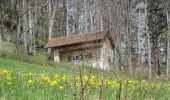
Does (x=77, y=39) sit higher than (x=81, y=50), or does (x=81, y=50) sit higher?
(x=77, y=39)

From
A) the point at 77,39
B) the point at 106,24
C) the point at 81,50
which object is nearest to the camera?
the point at 81,50

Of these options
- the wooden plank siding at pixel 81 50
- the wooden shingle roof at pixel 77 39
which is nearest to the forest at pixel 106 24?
the wooden shingle roof at pixel 77 39

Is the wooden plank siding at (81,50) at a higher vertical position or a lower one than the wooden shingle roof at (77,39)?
lower

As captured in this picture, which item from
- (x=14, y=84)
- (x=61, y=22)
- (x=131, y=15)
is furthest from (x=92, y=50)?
(x=14, y=84)

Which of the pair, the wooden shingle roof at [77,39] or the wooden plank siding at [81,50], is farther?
the wooden plank siding at [81,50]

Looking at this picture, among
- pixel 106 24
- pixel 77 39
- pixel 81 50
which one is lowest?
pixel 81 50

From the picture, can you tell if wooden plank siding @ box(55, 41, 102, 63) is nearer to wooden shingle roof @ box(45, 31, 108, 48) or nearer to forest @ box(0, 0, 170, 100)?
wooden shingle roof @ box(45, 31, 108, 48)

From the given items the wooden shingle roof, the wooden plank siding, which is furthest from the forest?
the wooden plank siding

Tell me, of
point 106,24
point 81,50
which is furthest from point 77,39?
point 106,24

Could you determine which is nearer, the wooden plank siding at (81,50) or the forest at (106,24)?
the forest at (106,24)

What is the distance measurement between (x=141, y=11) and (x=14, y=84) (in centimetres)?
4590

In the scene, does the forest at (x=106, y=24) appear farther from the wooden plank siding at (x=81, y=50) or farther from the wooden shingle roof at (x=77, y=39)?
the wooden plank siding at (x=81, y=50)

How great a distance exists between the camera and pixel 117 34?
130 feet

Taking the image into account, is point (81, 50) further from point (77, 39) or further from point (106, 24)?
point (106, 24)
